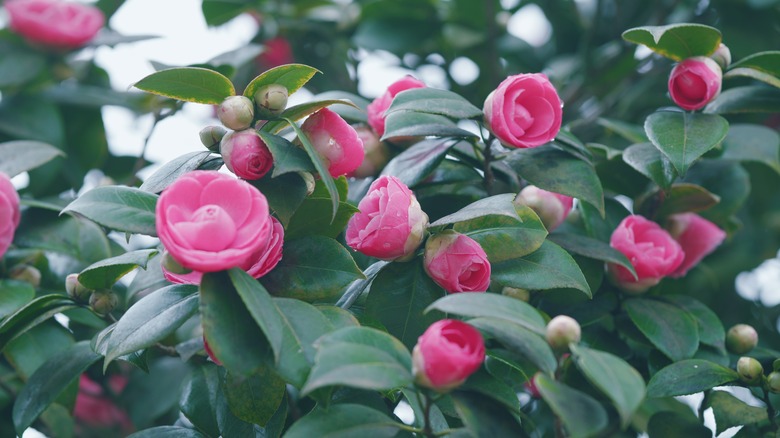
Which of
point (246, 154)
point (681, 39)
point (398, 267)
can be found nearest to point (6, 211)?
point (246, 154)

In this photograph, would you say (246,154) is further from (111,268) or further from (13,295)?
(13,295)

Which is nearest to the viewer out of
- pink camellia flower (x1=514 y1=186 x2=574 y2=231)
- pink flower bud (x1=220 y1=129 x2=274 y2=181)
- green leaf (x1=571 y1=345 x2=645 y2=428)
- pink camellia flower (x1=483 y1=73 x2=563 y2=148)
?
green leaf (x1=571 y1=345 x2=645 y2=428)

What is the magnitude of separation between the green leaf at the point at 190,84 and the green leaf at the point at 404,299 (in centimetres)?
27

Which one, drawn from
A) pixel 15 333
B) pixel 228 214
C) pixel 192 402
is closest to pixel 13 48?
pixel 15 333

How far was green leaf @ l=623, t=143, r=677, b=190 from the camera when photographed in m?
1.06

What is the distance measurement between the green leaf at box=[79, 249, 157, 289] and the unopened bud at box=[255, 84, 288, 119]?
20 centimetres

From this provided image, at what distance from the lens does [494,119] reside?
0.98m

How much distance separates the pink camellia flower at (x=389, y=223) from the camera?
2.89 feet

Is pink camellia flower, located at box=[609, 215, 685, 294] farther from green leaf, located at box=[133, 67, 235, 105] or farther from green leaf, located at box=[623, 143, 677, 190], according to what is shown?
green leaf, located at box=[133, 67, 235, 105]

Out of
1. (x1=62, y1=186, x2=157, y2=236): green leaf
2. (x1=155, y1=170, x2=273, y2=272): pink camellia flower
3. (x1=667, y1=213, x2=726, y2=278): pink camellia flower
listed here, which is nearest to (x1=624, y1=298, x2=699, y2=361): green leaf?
(x1=667, y1=213, x2=726, y2=278): pink camellia flower

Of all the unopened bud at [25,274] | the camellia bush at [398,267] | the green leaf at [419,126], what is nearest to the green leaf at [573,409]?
the camellia bush at [398,267]

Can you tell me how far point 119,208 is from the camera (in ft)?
2.76

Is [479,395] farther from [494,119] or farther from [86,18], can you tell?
[86,18]

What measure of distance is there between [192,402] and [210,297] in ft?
1.12
